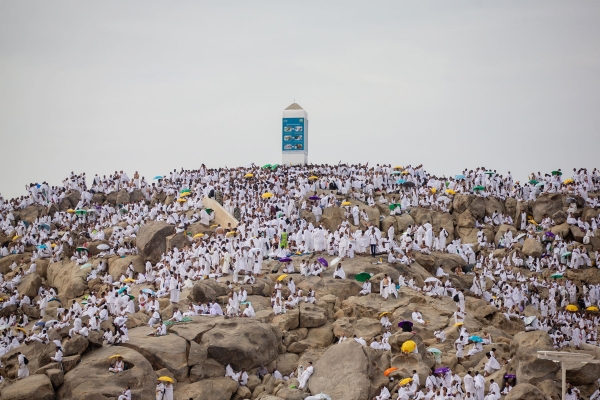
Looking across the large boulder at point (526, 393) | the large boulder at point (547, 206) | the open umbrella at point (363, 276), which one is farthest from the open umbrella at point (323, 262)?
the large boulder at point (547, 206)

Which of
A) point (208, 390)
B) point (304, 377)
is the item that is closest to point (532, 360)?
point (304, 377)

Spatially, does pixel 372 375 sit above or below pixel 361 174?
below

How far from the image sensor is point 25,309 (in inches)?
1563

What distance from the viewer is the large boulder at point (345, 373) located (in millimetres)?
27547

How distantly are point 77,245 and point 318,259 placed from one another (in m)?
16.3

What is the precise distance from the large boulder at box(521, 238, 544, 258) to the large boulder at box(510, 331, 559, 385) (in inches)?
569

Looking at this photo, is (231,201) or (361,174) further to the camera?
(361,174)

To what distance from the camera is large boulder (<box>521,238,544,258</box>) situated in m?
43.8

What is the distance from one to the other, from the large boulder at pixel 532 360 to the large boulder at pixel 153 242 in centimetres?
2085

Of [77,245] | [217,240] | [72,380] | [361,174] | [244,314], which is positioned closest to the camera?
[72,380]

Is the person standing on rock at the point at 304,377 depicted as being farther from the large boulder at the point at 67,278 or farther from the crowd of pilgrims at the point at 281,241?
the large boulder at the point at 67,278

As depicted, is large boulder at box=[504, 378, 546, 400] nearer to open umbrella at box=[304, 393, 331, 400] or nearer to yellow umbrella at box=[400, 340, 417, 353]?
yellow umbrella at box=[400, 340, 417, 353]

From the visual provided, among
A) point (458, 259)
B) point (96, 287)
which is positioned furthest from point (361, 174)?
point (96, 287)

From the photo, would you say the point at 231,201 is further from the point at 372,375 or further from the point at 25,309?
the point at 372,375
